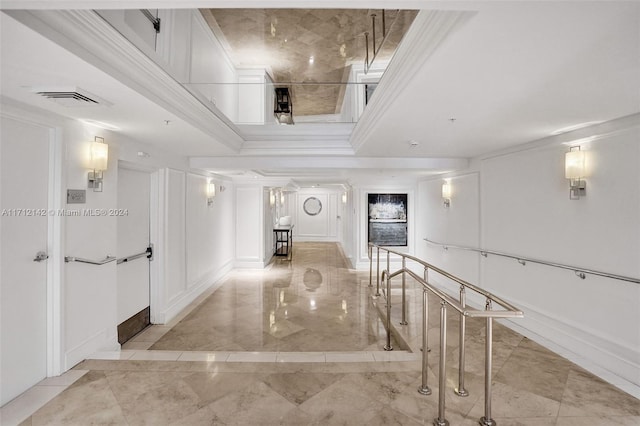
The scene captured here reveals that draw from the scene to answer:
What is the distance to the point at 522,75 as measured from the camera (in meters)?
1.83

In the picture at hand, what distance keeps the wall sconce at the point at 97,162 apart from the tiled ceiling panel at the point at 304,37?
79.2 inches

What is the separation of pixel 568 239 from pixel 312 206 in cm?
1153

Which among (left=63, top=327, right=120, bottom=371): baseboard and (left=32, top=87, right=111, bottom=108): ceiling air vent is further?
(left=63, top=327, right=120, bottom=371): baseboard

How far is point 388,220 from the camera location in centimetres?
825

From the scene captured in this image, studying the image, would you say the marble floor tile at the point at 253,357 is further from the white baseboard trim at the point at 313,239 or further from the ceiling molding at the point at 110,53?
the white baseboard trim at the point at 313,239

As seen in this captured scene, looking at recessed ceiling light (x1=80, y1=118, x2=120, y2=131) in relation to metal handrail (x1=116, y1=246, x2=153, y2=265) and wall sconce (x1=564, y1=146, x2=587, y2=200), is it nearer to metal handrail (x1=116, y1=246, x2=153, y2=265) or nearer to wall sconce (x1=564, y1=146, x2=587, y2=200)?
metal handrail (x1=116, y1=246, x2=153, y2=265)

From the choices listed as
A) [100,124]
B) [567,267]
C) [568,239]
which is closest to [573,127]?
[568,239]

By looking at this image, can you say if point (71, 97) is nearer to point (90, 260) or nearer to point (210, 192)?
point (90, 260)

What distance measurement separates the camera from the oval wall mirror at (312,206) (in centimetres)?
1438

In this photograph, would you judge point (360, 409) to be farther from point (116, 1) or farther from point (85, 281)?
point (85, 281)

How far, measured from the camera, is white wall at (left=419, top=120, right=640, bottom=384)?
276 centimetres

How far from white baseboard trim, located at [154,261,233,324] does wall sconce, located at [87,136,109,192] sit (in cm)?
218

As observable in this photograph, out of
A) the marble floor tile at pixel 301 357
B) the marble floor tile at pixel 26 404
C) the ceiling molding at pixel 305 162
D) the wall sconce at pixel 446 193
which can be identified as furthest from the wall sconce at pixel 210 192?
the wall sconce at pixel 446 193

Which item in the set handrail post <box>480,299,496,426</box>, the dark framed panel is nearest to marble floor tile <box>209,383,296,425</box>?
handrail post <box>480,299,496,426</box>
